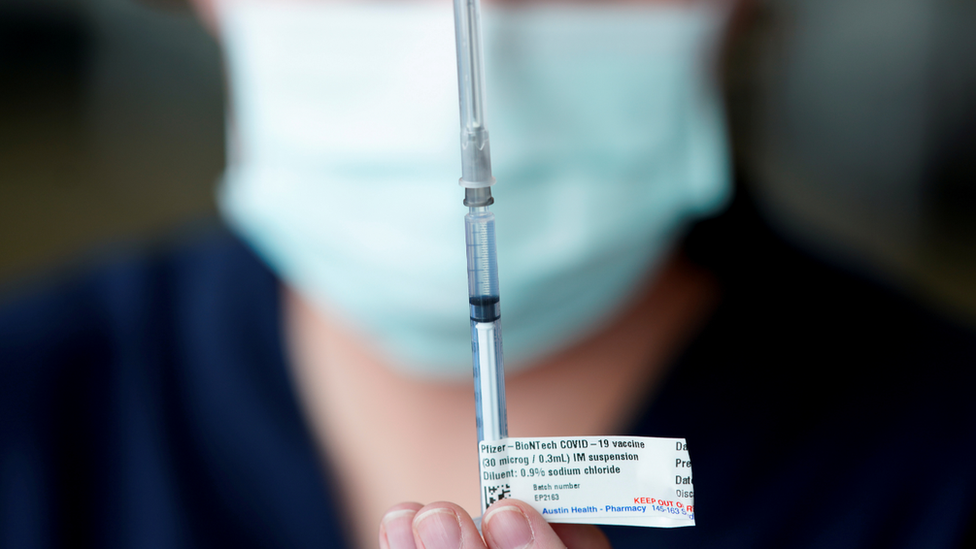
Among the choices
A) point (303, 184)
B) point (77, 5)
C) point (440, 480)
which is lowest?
point (440, 480)

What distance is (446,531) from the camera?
0.37 metres

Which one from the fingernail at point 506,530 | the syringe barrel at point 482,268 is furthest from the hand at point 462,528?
the syringe barrel at point 482,268

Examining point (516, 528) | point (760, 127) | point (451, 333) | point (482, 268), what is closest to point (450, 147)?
point (451, 333)

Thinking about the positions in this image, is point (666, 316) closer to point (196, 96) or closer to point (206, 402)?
point (206, 402)

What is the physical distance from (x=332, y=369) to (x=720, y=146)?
542 millimetres

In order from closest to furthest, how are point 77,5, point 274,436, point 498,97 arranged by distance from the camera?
point 498,97 → point 274,436 → point 77,5

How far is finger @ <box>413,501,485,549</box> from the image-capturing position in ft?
1.23

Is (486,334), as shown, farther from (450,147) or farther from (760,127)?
(760,127)

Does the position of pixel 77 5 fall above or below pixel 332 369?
above

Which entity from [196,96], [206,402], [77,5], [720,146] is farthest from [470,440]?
[77,5]

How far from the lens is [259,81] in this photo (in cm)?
78

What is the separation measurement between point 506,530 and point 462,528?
0.02 metres

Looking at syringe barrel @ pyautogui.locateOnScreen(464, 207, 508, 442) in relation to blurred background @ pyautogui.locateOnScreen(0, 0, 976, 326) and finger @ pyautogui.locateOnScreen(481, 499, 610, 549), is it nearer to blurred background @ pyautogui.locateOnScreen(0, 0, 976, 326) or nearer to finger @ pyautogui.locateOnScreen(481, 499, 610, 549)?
finger @ pyautogui.locateOnScreen(481, 499, 610, 549)

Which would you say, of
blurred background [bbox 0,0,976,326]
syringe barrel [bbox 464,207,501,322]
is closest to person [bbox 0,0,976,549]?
syringe barrel [bbox 464,207,501,322]
